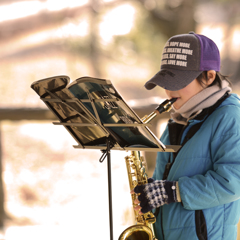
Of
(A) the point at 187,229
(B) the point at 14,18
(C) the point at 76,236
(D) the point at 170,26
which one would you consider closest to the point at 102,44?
(D) the point at 170,26

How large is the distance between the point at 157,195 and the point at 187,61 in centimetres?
57

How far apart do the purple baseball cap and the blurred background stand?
1.39 meters

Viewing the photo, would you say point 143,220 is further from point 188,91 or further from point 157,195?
point 188,91

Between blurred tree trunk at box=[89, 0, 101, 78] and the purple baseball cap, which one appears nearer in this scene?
the purple baseball cap

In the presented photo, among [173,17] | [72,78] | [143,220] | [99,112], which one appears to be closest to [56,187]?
[72,78]

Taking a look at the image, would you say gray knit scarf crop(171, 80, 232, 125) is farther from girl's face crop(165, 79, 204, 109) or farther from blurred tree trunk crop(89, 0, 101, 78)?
blurred tree trunk crop(89, 0, 101, 78)

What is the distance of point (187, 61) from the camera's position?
4.33ft

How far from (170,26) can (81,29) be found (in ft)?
2.62

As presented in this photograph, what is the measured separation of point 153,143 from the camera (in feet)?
3.73

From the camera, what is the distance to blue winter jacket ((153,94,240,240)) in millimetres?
1178

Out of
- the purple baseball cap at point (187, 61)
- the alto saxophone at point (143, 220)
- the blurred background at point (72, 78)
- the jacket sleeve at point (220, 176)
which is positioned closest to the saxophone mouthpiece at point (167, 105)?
the alto saxophone at point (143, 220)

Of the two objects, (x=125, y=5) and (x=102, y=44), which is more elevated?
(x=125, y=5)

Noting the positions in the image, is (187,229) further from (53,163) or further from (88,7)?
(88,7)

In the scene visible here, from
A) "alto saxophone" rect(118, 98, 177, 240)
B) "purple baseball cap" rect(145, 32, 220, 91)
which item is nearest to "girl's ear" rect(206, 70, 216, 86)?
"purple baseball cap" rect(145, 32, 220, 91)
